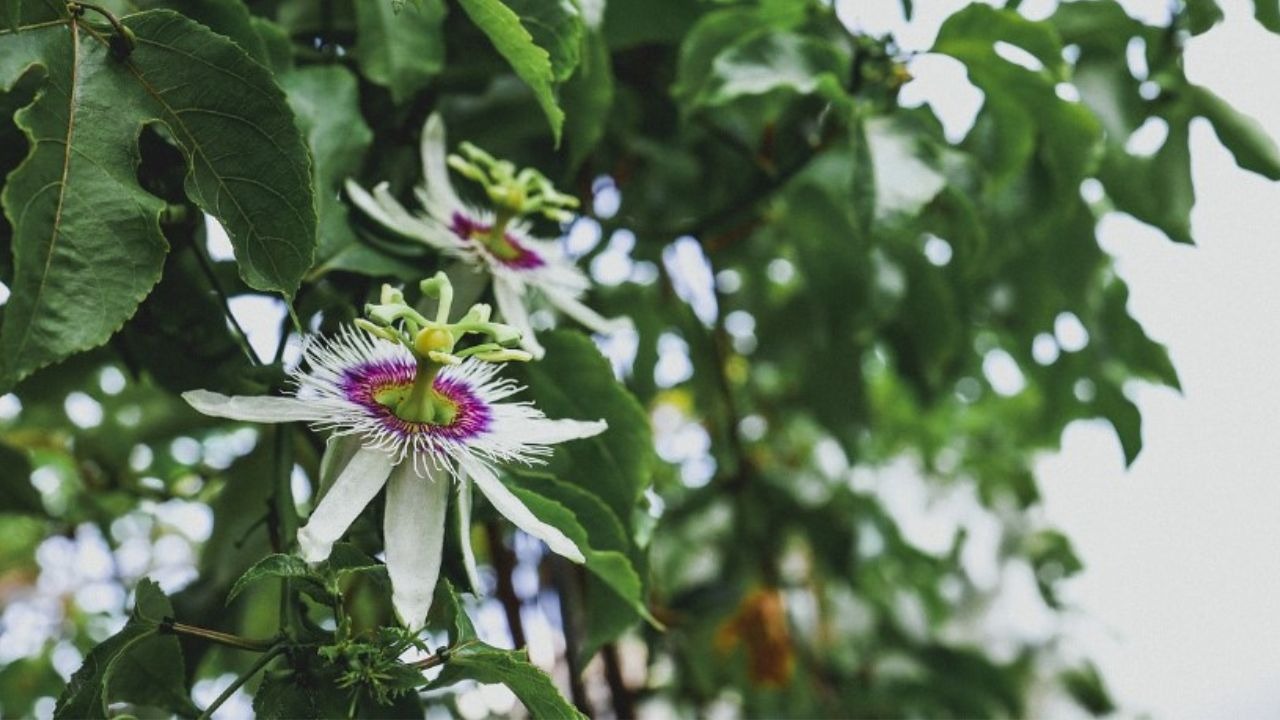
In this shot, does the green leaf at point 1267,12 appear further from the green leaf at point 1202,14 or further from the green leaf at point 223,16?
the green leaf at point 223,16

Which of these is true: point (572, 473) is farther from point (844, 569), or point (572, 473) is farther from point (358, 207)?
point (844, 569)

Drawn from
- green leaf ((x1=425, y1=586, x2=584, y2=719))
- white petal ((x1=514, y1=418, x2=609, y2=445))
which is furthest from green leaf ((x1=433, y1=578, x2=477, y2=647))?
white petal ((x1=514, y1=418, x2=609, y2=445))

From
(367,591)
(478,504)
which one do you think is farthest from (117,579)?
(478,504)

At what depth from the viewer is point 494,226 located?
802mm

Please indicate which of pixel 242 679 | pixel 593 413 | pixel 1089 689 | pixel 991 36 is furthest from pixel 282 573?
pixel 1089 689

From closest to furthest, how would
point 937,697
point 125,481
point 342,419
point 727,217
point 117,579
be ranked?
point 342,419
point 727,217
point 125,481
point 117,579
point 937,697

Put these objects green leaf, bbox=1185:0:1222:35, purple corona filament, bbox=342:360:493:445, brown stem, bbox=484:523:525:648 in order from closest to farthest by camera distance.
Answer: purple corona filament, bbox=342:360:493:445, green leaf, bbox=1185:0:1222:35, brown stem, bbox=484:523:525:648

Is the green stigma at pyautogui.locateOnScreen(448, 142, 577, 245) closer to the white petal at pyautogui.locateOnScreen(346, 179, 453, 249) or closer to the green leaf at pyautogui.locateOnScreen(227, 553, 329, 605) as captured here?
the white petal at pyautogui.locateOnScreen(346, 179, 453, 249)

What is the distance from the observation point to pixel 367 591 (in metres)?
1.34

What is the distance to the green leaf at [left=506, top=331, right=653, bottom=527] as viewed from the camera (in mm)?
744

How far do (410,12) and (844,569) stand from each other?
101cm

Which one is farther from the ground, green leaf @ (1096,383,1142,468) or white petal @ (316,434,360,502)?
white petal @ (316,434,360,502)

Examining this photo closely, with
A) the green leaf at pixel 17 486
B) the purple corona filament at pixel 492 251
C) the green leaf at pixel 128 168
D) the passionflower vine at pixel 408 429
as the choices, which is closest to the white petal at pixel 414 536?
the passionflower vine at pixel 408 429

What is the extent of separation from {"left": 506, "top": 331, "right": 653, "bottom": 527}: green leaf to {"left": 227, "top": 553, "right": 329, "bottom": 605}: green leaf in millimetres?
226
